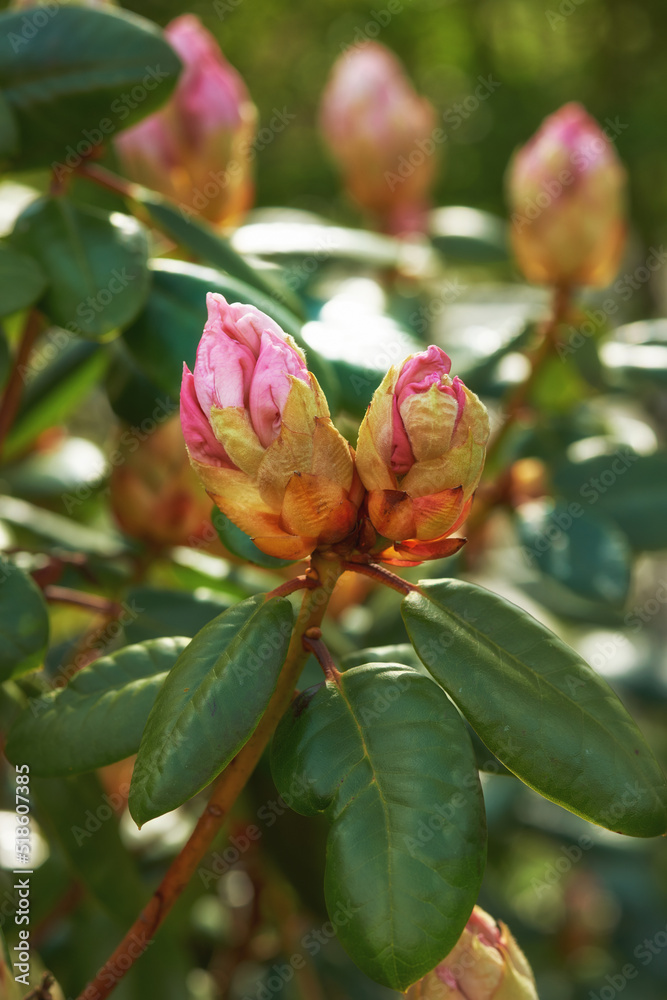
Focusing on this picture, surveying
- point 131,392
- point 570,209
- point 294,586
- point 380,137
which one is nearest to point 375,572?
point 294,586

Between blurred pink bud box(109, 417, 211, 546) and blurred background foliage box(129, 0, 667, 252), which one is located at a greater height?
blurred pink bud box(109, 417, 211, 546)

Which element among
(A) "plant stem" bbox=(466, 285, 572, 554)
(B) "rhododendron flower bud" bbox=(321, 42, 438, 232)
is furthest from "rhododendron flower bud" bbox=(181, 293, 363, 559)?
(B) "rhododendron flower bud" bbox=(321, 42, 438, 232)

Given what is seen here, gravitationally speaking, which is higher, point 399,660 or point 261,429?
point 261,429

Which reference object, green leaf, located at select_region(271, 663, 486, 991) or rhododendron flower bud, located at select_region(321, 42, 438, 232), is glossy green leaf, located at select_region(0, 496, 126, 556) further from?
rhododendron flower bud, located at select_region(321, 42, 438, 232)

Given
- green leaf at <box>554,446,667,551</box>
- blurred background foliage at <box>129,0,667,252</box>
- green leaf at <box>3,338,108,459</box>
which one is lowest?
blurred background foliage at <box>129,0,667,252</box>

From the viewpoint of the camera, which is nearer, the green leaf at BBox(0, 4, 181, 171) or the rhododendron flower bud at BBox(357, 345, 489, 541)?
the rhododendron flower bud at BBox(357, 345, 489, 541)

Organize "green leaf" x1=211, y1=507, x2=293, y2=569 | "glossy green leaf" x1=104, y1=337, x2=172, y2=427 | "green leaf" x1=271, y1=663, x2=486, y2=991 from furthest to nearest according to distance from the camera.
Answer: "glossy green leaf" x1=104, y1=337, x2=172, y2=427 < "green leaf" x1=211, y1=507, x2=293, y2=569 < "green leaf" x1=271, y1=663, x2=486, y2=991

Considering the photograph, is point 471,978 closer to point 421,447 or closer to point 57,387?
point 421,447

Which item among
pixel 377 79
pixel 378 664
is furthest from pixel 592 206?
pixel 378 664
